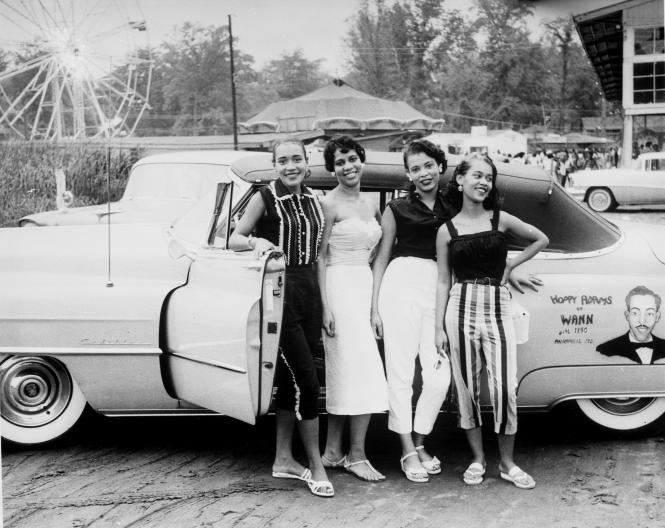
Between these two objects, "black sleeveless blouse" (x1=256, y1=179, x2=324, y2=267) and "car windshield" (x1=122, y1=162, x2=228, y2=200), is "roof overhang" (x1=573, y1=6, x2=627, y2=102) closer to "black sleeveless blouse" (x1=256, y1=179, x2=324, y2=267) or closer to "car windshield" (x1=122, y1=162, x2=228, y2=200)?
"car windshield" (x1=122, y1=162, x2=228, y2=200)

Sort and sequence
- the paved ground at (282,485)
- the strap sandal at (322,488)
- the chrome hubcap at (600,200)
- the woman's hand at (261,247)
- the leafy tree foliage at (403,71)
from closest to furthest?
the paved ground at (282,485), the woman's hand at (261,247), the strap sandal at (322,488), the leafy tree foliage at (403,71), the chrome hubcap at (600,200)

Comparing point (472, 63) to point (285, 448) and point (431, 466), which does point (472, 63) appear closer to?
point (431, 466)

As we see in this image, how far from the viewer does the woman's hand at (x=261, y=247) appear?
3.41 meters

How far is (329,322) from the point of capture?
12.2 feet

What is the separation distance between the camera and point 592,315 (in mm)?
3930

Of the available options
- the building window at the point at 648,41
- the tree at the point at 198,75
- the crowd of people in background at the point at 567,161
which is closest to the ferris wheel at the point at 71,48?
the tree at the point at 198,75

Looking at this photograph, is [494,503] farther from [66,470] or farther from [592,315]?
[66,470]

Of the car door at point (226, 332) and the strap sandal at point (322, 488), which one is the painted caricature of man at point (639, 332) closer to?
the strap sandal at point (322, 488)

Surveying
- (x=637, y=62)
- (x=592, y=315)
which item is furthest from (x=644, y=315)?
(x=637, y=62)

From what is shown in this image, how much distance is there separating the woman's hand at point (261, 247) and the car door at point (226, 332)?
3 centimetres

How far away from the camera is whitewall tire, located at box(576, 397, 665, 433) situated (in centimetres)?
421

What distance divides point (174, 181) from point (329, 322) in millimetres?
6013

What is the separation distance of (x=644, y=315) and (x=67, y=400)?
3024 millimetres

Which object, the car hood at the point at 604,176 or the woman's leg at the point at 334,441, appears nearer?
the woman's leg at the point at 334,441
